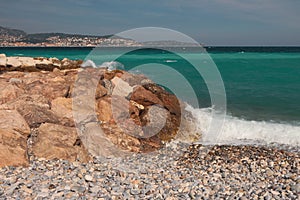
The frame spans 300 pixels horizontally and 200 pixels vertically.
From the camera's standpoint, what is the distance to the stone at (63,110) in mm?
8656

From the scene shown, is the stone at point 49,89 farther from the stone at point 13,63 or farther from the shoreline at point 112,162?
the stone at point 13,63

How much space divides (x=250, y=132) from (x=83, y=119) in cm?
618

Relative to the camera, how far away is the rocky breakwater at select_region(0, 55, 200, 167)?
726 cm

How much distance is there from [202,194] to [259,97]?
1580cm

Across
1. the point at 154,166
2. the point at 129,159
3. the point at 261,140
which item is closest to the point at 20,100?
the point at 129,159

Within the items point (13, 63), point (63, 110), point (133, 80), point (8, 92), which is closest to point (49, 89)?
point (8, 92)

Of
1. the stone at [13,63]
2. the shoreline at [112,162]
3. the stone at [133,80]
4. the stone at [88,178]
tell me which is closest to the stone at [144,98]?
the shoreline at [112,162]

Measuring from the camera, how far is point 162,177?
22.1 feet

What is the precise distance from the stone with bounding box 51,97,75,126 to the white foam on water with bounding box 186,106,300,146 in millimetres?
4317

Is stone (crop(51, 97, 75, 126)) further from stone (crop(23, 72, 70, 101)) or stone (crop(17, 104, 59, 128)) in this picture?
stone (crop(23, 72, 70, 101))

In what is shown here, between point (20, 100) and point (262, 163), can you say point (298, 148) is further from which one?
point (20, 100)

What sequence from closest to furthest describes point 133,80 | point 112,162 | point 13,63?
point 112,162 → point 133,80 → point 13,63

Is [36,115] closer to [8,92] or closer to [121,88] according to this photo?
[8,92]

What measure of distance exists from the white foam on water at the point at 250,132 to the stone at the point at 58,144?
4370 millimetres
